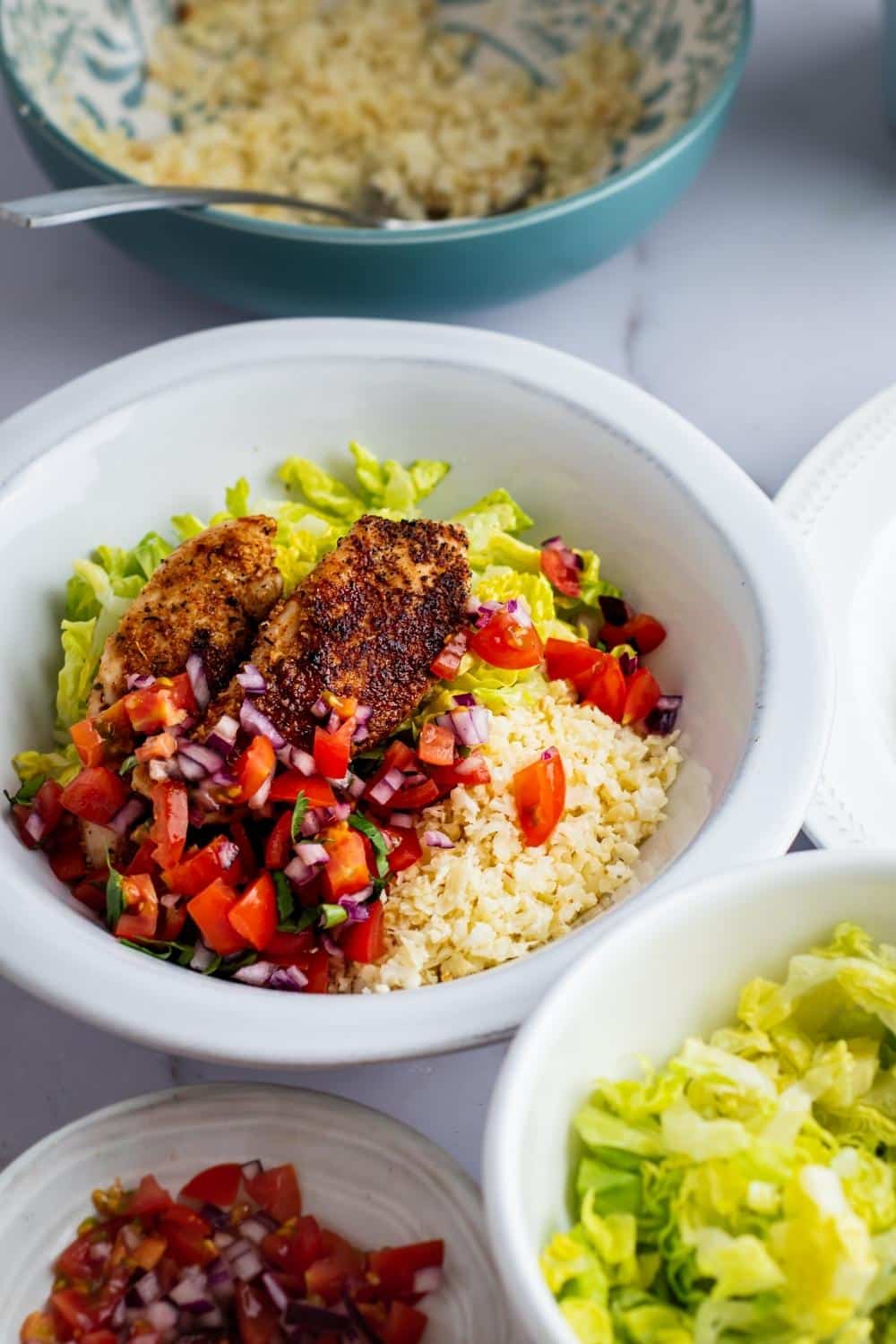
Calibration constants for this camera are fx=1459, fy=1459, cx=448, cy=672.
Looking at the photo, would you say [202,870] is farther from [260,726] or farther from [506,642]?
[506,642]

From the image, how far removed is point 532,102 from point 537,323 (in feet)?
1.59

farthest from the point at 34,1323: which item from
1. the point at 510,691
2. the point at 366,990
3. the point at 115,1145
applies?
the point at 510,691

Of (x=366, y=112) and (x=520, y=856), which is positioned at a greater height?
(x=366, y=112)

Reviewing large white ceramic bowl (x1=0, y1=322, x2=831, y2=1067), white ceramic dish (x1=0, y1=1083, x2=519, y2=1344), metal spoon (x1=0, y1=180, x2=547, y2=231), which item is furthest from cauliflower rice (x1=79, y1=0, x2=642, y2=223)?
white ceramic dish (x1=0, y1=1083, x2=519, y2=1344)

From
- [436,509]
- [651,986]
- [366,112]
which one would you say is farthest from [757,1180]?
[366,112]

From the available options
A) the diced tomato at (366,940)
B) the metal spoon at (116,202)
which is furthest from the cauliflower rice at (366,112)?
the diced tomato at (366,940)

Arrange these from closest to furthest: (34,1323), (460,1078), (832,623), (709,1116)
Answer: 1. (709,1116)
2. (34,1323)
3. (460,1078)
4. (832,623)

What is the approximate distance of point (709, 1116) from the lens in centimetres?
142

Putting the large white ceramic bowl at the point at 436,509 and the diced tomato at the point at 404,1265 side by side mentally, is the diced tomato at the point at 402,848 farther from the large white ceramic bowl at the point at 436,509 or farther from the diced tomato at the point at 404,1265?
the diced tomato at the point at 404,1265

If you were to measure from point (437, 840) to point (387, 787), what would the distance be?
0.31 feet

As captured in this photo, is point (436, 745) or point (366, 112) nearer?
point (436, 745)

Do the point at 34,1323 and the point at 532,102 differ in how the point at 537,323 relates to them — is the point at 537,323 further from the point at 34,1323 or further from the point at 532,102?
the point at 34,1323

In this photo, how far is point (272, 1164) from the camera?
171 centimetres

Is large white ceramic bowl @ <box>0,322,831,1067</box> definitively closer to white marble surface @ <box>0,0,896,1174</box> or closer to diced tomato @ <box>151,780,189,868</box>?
diced tomato @ <box>151,780,189,868</box>
